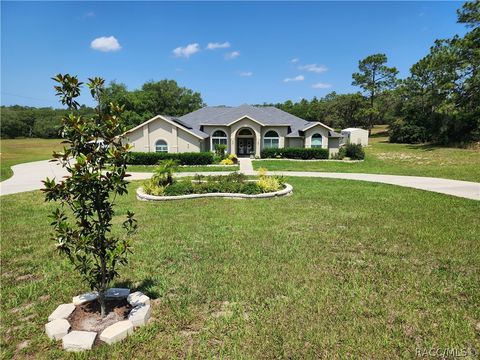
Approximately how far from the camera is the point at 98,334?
12.0ft

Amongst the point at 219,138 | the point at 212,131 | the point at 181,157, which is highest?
the point at 212,131

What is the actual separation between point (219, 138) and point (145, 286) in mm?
27369

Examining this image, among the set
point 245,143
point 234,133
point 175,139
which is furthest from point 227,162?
point 245,143

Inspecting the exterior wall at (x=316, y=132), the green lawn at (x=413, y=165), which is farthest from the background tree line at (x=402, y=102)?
the exterior wall at (x=316, y=132)

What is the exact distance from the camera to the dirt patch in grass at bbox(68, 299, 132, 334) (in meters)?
3.82

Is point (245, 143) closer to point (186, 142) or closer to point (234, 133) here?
point (234, 133)

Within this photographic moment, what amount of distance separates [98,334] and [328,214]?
24.2ft

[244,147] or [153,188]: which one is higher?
[244,147]

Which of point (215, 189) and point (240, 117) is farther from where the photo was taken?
point (240, 117)

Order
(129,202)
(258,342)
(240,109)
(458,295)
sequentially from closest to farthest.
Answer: (258,342) → (458,295) → (129,202) → (240,109)

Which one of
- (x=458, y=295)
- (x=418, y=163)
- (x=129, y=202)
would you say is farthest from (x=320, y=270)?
(x=418, y=163)

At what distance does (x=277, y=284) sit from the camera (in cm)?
488

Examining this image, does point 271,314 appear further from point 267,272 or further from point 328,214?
point 328,214

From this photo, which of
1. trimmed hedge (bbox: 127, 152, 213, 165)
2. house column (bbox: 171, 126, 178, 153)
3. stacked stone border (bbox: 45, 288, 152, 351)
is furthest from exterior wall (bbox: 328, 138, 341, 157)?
stacked stone border (bbox: 45, 288, 152, 351)
